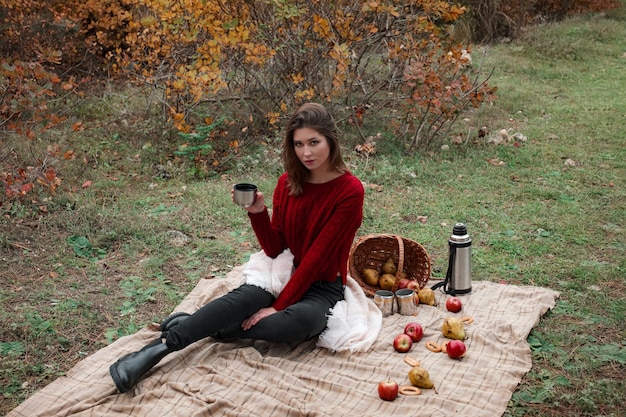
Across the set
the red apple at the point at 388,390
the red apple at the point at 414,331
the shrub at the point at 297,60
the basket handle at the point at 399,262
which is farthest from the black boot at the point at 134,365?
the shrub at the point at 297,60

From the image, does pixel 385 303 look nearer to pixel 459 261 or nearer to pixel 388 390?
pixel 459 261

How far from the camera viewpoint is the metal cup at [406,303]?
4.28 m

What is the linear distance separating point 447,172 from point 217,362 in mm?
4163

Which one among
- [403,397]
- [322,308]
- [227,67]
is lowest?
[403,397]

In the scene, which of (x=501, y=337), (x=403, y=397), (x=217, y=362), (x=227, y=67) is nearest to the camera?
(x=403, y=397)

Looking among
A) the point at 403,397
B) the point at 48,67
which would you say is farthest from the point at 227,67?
the point at 403,397

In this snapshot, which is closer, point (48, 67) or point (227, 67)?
point (227, 67)

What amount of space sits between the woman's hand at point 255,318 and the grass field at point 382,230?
92 cm

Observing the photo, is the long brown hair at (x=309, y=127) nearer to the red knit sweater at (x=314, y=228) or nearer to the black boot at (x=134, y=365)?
the red knit sweater at (x=314, y=228)

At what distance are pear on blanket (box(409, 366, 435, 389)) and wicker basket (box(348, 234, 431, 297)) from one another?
1.15 meters

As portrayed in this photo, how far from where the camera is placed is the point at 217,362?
3674mm

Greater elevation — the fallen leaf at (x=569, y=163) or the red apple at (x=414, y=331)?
the fallen leaf at (x=569, y=163)

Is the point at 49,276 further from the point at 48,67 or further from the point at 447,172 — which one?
the point at 48,67

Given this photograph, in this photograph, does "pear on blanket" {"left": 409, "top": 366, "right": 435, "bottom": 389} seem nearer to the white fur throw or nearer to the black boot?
the white fur throw
